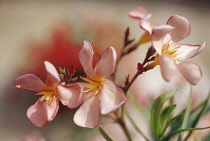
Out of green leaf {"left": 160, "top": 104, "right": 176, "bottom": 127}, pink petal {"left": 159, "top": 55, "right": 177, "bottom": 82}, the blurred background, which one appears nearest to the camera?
pink petal {"left": 159, "top": 55, "right": 177, "bottom": 82}

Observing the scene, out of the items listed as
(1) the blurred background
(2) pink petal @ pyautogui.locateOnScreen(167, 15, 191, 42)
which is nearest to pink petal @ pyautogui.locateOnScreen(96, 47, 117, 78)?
(2) pink petal @ pyautogui.locateOnScreen(167, 15, 191, 42)

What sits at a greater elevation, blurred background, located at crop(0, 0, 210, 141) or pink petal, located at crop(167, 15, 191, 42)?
pink petal, located at crop(167, 15, 191, 42)

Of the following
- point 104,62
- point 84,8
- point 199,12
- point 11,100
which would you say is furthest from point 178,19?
point 199,12

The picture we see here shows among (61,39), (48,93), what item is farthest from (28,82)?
(61,39)

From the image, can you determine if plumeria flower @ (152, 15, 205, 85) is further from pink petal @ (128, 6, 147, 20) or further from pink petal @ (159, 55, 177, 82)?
pink petal @ (128, 6, 147, 20)

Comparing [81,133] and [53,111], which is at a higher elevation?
[53,111]

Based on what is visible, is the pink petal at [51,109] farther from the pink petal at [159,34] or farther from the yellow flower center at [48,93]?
the pink petal at [159,34]

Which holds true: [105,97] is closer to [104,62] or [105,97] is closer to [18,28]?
[104,62]
